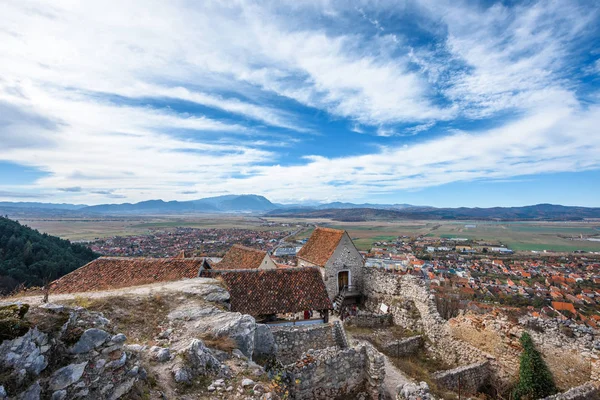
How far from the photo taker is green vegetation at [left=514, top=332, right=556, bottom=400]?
10.7m

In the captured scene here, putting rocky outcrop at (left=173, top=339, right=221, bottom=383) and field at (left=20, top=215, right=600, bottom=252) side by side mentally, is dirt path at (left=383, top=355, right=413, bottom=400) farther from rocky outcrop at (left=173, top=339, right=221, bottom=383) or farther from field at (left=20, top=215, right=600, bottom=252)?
field at (left=20, top=215, right=600, bottom=252)

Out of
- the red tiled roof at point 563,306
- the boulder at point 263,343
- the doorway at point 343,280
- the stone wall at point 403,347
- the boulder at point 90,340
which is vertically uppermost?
the boulder at point 90,340

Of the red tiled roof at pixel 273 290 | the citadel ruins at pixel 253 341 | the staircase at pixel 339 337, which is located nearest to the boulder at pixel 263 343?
the citadel ruins at pixel 253 341

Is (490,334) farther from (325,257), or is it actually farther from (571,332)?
(325,257)

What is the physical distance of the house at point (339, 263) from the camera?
2109 cm

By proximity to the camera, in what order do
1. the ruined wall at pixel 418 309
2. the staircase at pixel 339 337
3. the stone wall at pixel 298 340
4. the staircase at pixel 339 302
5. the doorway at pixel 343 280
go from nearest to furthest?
1. the stone wall at pixel 298 340
2. the staircase at pixel 339 337
3. the ruined wall at pixel 418 309
4. the staircase at pixel 339 302
5. the doorway at pixel 343 280

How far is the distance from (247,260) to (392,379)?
1394 cm

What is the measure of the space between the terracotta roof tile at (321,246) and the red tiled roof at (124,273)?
32.2ft

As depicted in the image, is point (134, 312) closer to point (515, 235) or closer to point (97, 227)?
point (515, 235)

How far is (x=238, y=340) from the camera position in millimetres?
7930

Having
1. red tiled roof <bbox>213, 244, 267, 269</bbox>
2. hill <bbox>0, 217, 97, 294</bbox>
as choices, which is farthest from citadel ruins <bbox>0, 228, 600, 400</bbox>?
hill <bbox>0, 217, 97, 294</bbox>

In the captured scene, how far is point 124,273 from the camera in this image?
13805 millimetres

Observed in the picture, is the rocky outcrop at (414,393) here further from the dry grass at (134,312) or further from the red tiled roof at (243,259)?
the red tiled roof at (243,259)

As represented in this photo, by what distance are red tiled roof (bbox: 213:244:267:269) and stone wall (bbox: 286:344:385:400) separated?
13.1 m
